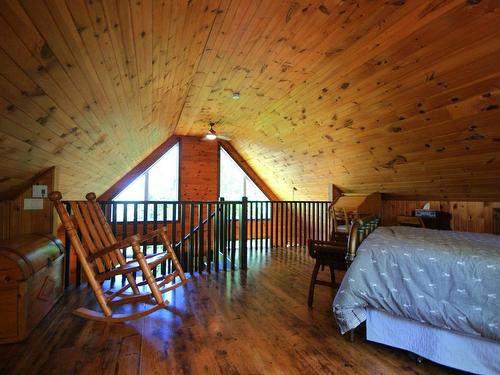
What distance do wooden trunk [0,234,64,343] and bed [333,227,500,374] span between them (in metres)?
2.10

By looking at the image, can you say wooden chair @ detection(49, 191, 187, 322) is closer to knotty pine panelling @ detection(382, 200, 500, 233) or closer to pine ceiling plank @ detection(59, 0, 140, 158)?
pine ceiling plank @ detection(59, 0, 140, 158)

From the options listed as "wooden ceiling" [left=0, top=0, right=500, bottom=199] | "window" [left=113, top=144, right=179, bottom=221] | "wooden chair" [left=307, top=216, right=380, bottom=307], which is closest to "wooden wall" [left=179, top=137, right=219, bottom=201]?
"window" [left=113, top=144, right=179, bottom=221]

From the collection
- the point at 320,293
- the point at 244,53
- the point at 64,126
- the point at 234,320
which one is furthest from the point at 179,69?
the point at 320,293

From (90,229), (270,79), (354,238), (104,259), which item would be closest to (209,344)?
(104,259)

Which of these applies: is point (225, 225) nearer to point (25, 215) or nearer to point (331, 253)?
point (331, 253)

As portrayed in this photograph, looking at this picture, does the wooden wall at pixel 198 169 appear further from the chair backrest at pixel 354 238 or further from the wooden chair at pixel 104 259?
the chair backrest at pixel 354 238

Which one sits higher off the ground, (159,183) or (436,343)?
(159,183)

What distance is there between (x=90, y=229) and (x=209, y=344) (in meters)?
1.37

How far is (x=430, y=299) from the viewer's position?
5.04ft

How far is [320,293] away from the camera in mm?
2678

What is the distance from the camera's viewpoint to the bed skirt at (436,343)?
4.73 feet

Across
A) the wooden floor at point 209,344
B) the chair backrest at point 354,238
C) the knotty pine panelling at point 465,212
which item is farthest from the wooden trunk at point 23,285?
the knotty pine panelling at point 465,212

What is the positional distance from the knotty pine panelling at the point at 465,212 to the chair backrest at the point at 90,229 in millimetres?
4698

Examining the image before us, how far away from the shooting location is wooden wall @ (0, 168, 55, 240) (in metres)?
2.22
